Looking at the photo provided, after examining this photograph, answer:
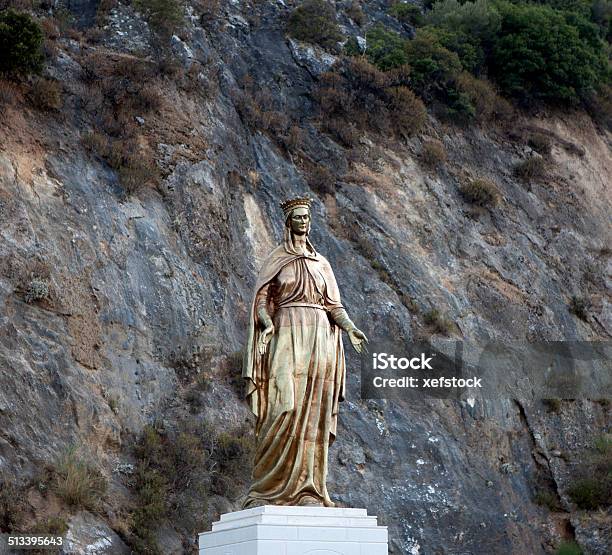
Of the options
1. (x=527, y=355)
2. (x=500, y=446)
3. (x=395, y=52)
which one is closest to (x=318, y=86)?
(x=395, y=52)

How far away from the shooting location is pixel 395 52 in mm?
33094

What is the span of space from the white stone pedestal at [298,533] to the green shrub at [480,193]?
19128 millimetres

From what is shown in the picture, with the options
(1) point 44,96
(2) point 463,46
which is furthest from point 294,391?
(2) point 463,46

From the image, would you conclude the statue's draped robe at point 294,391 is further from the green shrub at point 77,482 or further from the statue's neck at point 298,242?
the green shrub at point 77,482

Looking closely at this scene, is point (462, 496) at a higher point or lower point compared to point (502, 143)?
lower

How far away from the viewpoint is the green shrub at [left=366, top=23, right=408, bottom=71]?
32.8 meters

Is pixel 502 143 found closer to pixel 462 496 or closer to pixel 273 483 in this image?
pixel 462 496

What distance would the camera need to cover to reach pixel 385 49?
33.5m

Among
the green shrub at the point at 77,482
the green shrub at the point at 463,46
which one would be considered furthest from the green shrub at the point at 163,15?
the green shrub at the point at 77,482

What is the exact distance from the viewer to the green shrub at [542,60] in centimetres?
3481

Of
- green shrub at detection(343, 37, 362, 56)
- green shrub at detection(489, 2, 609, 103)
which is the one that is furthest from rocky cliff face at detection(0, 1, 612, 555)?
green shrub at detection(489, 2, 609, 103)

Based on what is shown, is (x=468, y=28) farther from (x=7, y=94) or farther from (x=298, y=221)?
(x=298, y=221)

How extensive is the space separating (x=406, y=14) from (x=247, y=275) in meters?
14.8

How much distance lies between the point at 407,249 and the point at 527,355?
3.61 meters
